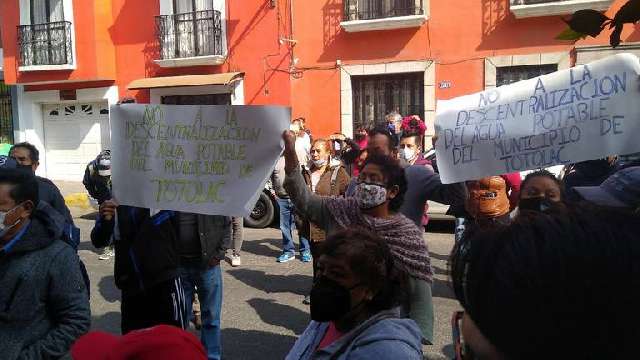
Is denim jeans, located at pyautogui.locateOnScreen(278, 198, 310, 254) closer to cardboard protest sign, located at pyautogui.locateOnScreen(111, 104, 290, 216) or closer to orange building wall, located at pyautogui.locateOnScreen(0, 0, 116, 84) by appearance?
cardboard protest sign, located at pyautogui.locateOnScreen(111, 104, 290, 216)

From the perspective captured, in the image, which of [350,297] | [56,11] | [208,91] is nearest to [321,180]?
[350,297]

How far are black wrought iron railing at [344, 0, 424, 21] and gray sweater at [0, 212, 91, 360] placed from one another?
12.8 metres

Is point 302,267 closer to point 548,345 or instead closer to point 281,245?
point 281,245

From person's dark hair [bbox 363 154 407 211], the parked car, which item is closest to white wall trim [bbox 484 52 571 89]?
the parked car

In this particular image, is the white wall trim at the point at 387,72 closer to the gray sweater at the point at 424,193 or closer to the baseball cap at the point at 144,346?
the gray sweater at the point at 424,193

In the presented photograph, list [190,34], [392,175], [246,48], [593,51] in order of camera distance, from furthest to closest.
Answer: [190,34] → [246,48] → [593,51] → [392,175]

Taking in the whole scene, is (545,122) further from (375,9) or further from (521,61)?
(375,9)

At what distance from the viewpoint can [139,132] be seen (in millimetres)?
3176

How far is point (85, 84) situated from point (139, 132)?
636 inches

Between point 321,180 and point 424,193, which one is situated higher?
point 424,193

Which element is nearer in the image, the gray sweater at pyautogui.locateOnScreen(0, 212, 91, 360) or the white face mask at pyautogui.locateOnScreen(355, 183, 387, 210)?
the gray sweater at pyautogui.locateOnScreen(0, 212, 91, 360)

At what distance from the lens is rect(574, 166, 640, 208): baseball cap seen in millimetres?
2148

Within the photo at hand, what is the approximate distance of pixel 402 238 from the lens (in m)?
2.82

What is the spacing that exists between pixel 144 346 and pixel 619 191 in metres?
1.82
